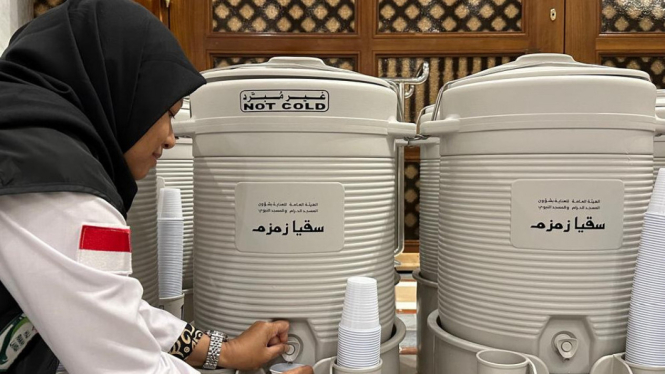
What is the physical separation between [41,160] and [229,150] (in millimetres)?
387

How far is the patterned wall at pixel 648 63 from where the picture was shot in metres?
2.31

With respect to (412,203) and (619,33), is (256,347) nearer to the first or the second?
(412,203)

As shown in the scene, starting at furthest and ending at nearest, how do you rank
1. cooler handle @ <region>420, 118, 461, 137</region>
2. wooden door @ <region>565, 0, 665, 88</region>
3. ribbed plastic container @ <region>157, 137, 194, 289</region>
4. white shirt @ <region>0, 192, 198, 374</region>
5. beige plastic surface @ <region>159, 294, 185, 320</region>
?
wooden door @ <region>565, 0, 665, 88</region>
ribbed plastic container @ <region>157, 137, 194, 289</region>
beige plastic surface @ <region>159, 294, 185, 320</region>
cooler handle @ <region>420, 118, 461, 137</region>
white shirt @ <region>0, 192, 198, 374</region>

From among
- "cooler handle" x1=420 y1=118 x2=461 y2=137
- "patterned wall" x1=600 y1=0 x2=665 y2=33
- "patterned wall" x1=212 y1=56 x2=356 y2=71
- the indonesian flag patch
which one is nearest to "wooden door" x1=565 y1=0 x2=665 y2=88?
"patterned wall" x1=600 y1=0 x2=665 y2=33

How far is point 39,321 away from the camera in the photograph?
0.55 m

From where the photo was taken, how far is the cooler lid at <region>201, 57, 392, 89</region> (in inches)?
35.0

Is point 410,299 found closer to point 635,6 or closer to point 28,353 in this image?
point 28,353

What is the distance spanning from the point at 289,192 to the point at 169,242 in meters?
0.41

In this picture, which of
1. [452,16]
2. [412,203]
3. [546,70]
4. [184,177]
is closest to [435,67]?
[452,16]

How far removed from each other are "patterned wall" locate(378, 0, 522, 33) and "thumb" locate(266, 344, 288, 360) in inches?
68.1

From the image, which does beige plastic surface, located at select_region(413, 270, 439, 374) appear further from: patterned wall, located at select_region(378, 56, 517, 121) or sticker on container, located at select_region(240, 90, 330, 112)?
patterned wall, located at select_region(378, 56, 517, 121)

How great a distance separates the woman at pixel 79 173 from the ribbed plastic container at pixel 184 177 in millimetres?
523

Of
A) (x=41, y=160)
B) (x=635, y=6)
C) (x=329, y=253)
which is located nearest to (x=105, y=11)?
(x=41, y=160)

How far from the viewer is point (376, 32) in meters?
2.28
